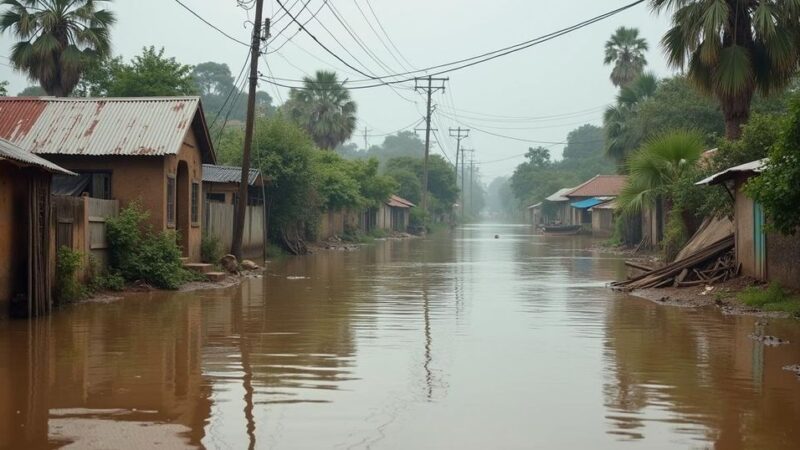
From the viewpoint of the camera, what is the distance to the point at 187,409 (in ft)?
29.0

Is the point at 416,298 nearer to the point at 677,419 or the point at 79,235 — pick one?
the point at 79,235

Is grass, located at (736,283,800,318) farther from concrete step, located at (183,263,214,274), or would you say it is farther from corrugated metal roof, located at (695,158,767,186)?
concrete step, located at (183,263,214,274)

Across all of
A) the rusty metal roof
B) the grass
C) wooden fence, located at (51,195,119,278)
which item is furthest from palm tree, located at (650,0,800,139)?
wooden fence, located at (51,195,119,278)

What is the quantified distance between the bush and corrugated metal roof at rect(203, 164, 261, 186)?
6.35 m

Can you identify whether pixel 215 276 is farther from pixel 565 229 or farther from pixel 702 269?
pixel 565 229

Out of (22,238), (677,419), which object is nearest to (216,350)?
(22,238)

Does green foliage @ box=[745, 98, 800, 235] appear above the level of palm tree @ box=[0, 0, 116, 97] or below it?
below

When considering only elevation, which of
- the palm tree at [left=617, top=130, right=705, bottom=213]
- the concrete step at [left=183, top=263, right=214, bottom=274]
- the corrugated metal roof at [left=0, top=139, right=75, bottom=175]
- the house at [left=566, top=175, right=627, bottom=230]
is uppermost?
the house at [left=566, top=175, right=627, bottom=230]

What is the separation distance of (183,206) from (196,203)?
1.20 metres

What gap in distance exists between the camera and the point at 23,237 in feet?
52.3

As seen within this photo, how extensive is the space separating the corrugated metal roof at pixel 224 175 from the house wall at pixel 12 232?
1804 centimetres

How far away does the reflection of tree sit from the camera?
8.20m

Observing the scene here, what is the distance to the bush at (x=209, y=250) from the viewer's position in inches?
1085

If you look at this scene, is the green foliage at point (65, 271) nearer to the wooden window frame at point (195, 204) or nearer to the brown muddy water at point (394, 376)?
the brown muddy water at point (394, 376)
